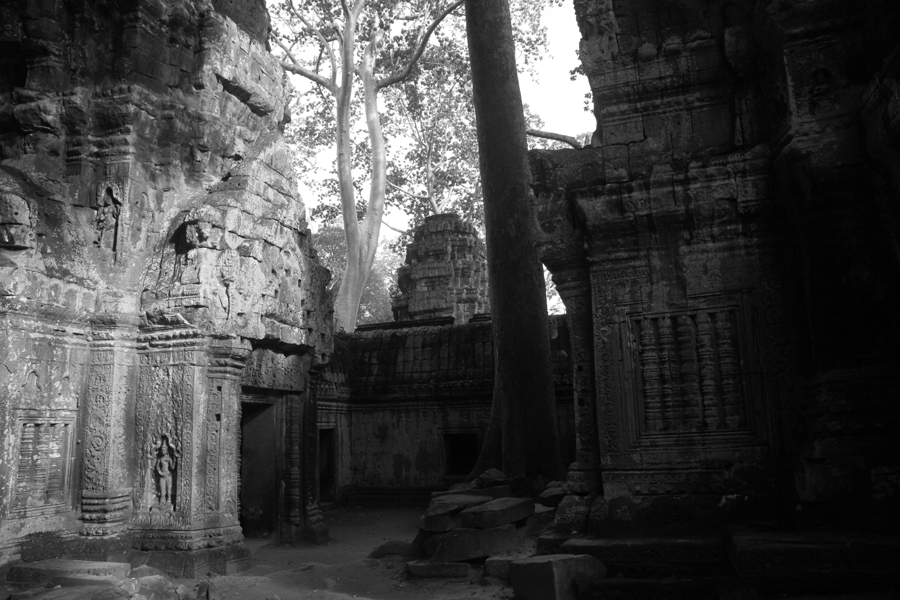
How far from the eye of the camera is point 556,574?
4.23 m

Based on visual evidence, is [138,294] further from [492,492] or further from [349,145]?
[349,145]

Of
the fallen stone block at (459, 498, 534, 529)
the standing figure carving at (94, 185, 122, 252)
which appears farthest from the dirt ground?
the standing figure carving at (94, 185, 122, 252)

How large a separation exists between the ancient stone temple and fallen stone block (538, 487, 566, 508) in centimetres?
348

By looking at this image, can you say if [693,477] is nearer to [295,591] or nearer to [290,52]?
[295,591]

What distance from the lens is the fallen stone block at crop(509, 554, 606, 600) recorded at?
4238 millimetres

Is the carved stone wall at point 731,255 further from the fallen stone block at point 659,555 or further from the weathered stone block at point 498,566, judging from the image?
the weathered stone block at point 498,566

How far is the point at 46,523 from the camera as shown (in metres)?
6.95

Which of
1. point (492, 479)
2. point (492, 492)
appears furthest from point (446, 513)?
point (492, 479)

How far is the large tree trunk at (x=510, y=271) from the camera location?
335 inches

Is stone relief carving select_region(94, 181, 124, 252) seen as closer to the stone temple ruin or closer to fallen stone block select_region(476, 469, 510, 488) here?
the stone temple ruin

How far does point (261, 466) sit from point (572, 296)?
18.8 feet

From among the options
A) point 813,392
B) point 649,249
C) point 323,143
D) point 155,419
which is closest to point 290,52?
point 323,143

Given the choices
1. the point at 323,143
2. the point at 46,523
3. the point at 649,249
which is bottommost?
the point at 46,523

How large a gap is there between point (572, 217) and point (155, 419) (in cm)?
513
